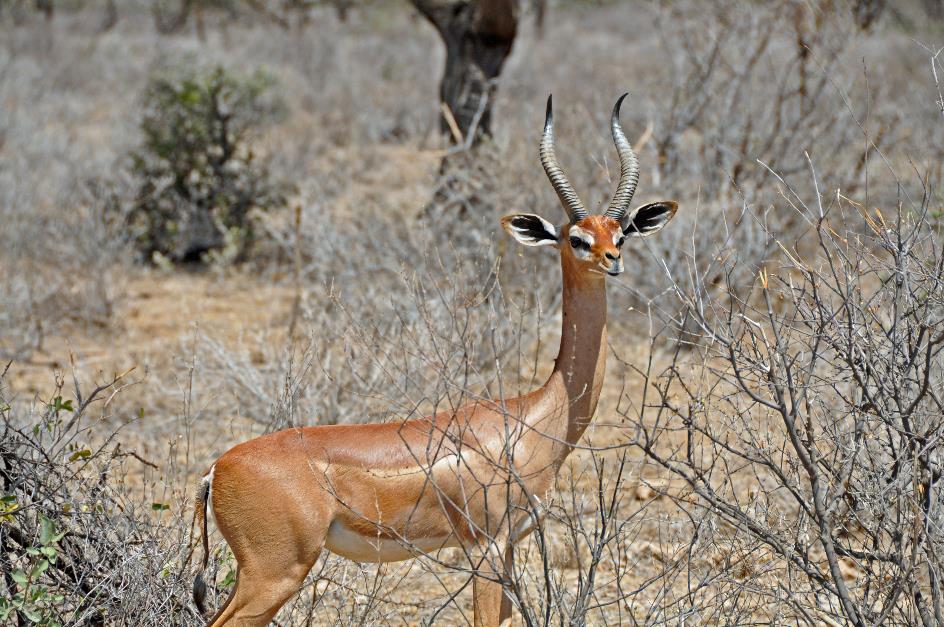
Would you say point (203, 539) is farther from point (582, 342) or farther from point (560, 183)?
point (560, 183)

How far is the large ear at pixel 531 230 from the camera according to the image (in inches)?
148

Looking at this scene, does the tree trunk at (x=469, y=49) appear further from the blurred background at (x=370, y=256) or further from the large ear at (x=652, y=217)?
the large ear at (x=652, y=217)

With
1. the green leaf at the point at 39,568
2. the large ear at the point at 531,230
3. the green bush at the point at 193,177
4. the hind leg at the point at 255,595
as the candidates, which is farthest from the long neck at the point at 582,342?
the green bush at the point at 193,177

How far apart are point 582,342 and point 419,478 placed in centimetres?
→ 73

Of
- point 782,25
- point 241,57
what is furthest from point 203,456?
point 241,57

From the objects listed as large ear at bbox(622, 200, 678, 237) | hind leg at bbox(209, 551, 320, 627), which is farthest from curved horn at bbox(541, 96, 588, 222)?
hind leg at bbox(209, 551, 320, 627)

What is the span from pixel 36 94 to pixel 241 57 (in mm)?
4294

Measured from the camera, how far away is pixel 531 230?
3.82 metres

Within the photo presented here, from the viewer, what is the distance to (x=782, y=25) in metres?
8.60

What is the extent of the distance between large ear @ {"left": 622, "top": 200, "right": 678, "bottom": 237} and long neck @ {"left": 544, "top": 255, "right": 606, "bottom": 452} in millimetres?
345

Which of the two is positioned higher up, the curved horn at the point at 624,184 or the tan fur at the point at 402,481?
the curved horn at the point at 624,184

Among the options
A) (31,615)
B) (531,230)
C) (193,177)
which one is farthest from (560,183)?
(193,177)

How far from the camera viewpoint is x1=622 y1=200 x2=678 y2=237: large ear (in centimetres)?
391

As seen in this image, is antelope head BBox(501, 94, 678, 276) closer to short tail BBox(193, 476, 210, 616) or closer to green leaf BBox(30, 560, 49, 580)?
short tail BBox(193, 476, 210, 616)
